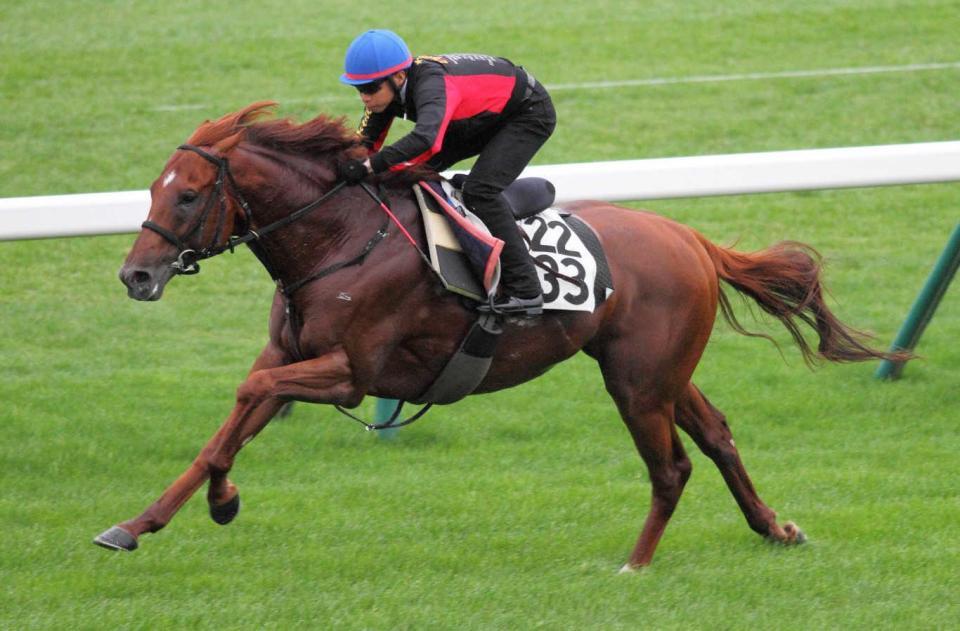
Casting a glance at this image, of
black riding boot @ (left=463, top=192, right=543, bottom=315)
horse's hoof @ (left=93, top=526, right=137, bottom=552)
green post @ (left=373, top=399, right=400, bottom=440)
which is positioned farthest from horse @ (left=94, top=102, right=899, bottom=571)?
green post @ (left=373, top=399, right=400, bottom=440)

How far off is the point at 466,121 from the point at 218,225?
0.99m

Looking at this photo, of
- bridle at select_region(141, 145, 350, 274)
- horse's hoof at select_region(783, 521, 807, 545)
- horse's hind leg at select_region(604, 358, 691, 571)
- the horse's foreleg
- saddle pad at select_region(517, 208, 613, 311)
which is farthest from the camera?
horse's hoof at select_region(783, 521, 807, 545)

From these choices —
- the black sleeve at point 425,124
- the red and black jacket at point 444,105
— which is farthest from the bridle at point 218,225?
the red and black jacket at point 444,105

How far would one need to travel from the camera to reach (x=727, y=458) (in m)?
5.88

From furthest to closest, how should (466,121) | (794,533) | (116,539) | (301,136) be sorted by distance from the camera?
(794,533) < (466,121) < (301,136) < (116,539)

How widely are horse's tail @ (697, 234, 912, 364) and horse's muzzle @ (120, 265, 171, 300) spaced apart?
7.76ft

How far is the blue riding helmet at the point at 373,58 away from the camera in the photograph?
498cm

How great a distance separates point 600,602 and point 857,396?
9.97ft

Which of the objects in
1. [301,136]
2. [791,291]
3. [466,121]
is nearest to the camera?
[301,136]

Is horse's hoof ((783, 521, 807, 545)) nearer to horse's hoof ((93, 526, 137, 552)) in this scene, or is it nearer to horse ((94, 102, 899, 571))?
horse ((94, 102, 899, 571))

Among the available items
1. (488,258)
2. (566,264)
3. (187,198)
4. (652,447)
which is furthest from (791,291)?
(187,198)

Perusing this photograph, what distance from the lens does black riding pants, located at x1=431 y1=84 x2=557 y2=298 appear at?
5238 millimetres

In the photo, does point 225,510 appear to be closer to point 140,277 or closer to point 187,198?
point 140,277

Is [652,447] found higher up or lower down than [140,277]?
lower down
